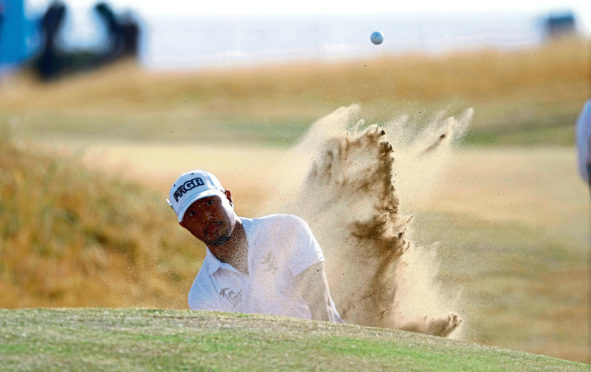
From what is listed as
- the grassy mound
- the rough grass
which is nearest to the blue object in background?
the rough grass

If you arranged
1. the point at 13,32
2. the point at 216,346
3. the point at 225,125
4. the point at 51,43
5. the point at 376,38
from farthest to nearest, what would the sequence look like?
the point at 51,43
the point at 225,125
the point at 13,32
the point at 376,38
the point at 216,346

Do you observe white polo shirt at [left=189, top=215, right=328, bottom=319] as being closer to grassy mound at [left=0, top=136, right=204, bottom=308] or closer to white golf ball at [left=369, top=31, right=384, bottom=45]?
white golf ball at [left=369, top=31, right=384, bottom=45]

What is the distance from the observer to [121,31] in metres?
32.4

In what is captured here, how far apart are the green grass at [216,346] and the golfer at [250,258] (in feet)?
2.10

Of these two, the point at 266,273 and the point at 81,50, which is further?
the point at 81,50

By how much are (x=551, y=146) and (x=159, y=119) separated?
1334 centimetres

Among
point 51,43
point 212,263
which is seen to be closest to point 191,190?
point 212,263

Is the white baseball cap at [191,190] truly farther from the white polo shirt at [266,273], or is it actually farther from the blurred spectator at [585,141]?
the blurred spectator at [585,141]

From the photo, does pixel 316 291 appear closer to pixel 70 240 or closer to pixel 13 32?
pixel 70 240

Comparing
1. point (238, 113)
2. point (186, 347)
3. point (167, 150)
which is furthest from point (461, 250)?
point (238, 113)

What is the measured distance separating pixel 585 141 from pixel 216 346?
3.14 metres

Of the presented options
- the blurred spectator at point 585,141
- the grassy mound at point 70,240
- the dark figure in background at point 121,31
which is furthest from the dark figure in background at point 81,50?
the blurred spectator at point 585,141

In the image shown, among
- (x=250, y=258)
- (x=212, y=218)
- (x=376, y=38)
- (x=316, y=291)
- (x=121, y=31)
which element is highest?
(x=121, y=31)

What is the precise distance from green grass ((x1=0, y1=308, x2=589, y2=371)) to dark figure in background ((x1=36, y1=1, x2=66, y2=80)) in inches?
1100
